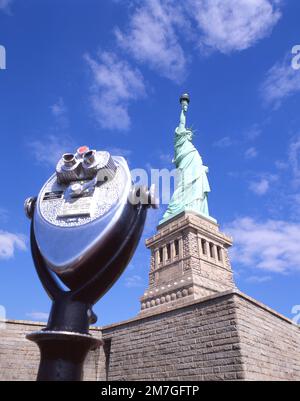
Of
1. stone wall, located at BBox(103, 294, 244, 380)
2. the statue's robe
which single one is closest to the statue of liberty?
the statue's robe

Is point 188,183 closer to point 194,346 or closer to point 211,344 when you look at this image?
point 194,346

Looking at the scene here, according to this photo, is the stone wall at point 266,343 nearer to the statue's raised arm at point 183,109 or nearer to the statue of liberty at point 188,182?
the statue of liberty at point 188,182

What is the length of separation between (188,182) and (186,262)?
7139 mm

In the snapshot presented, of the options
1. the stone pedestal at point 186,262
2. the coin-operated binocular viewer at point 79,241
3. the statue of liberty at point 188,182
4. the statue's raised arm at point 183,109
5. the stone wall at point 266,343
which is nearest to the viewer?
the coin-operated binocular viewer at point 79,241

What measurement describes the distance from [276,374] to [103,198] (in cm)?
762

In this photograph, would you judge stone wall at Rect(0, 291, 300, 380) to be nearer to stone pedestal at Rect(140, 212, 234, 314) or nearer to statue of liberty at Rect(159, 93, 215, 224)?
stone pedestal at Rect(140, 212, 234, 314)

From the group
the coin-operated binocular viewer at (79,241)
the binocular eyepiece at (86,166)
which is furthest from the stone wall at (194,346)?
the binocular eyepiece at (86,166)

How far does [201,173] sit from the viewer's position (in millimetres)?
25078

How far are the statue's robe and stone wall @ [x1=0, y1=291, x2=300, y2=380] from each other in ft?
42.8

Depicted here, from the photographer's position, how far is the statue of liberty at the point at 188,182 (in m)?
23.3

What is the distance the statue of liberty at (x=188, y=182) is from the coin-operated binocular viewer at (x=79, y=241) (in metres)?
19.0

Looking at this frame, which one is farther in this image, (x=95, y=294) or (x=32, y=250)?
(x=32, y=250)

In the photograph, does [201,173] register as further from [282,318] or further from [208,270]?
[282,318]
